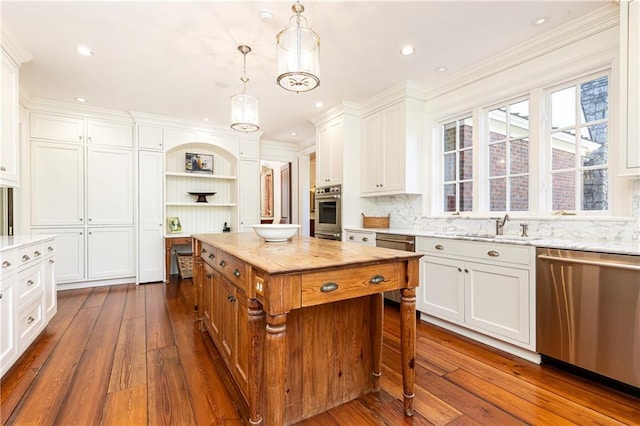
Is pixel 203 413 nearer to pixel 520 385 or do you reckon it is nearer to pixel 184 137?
pixel 520 385

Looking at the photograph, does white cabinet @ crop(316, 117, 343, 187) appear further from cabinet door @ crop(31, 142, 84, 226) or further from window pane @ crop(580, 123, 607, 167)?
cabinet door @ crop(31, 142, 84, 226)

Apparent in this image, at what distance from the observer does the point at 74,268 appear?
4.24m

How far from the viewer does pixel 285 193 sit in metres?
7.02

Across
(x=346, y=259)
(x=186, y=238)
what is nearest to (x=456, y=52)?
(x=346, y=259)

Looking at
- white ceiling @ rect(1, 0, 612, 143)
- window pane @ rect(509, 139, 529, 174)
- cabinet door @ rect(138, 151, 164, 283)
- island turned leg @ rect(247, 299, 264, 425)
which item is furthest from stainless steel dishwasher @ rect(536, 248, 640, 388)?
cabinet door @ rect(138, 151, 164, 283)

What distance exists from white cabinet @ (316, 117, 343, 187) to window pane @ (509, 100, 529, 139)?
2.11 m

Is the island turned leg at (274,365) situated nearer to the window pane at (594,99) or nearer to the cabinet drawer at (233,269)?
the cabinet drawer at (233,269)

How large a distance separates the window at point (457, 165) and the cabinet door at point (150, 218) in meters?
4.29

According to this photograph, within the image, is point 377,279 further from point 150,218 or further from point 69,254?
point 69,254

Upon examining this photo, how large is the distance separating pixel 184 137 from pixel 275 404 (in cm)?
477

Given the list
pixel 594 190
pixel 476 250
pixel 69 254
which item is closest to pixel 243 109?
pixel 476 250

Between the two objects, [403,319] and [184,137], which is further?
[184,137]

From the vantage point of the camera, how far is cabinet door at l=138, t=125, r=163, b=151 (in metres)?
4.61

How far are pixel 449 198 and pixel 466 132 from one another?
2.60 feet
